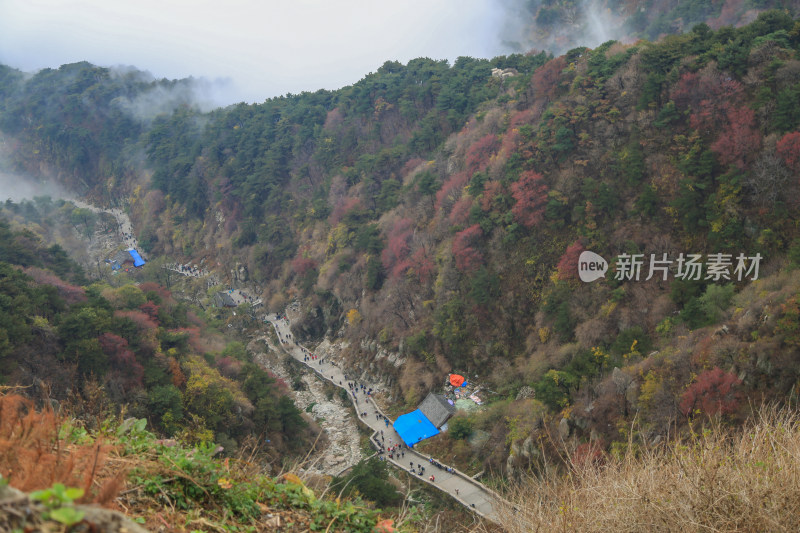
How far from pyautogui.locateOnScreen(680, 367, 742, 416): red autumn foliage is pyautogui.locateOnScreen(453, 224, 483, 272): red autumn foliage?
1422 centimetres

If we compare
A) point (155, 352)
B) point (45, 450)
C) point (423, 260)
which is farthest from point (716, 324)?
point (155, 352)

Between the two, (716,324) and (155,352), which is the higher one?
(716,324)

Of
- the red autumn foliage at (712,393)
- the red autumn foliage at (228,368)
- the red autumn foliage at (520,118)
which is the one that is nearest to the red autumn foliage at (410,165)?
the red autumn foliage at (520,118)

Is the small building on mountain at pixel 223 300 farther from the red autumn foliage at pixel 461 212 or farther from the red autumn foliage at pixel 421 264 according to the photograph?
the red autumn foliage at pixel 461 212

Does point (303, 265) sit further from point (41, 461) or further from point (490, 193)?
point (41, 461)

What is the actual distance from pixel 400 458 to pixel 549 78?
79.4ft

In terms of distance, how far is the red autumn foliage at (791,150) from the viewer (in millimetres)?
18844

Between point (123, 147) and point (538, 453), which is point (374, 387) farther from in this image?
point (123, 147)

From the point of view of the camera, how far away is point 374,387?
97.7 feet

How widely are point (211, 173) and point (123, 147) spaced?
20.3m

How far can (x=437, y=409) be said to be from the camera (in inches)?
961

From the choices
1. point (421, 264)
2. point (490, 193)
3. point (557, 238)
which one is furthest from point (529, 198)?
point (421, 264)
